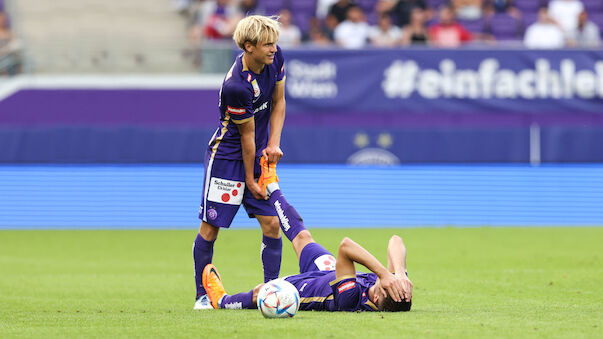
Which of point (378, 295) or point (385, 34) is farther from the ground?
point (385, 34)

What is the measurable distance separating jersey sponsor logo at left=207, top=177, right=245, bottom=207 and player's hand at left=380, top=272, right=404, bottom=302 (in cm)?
166

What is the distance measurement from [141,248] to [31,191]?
3.97 metres

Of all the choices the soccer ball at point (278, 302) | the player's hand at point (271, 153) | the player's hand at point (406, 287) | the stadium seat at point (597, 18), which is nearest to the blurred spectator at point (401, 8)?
the stadium seat at point (597, 18)

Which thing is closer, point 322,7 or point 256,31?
point 256,31

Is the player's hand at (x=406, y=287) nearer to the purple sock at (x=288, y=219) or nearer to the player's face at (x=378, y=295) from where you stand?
the player's face at (x=378, y=295)

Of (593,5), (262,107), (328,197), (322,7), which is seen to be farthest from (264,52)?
(593,5)

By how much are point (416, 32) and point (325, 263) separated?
11.4m

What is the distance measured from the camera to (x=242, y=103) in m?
7.30

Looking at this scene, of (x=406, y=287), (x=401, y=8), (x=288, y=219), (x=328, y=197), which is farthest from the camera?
(x=401, y=8)

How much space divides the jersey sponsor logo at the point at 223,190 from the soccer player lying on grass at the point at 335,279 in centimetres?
22

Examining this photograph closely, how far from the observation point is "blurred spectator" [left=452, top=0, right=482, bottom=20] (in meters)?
19.4

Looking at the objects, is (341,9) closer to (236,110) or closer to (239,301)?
(236,110)

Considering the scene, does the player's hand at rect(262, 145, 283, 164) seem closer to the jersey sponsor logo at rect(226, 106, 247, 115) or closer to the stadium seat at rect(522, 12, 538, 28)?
the jersey sponsor logo at rect(226, 106, 247, 115)

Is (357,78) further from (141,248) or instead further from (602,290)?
(602,290)
